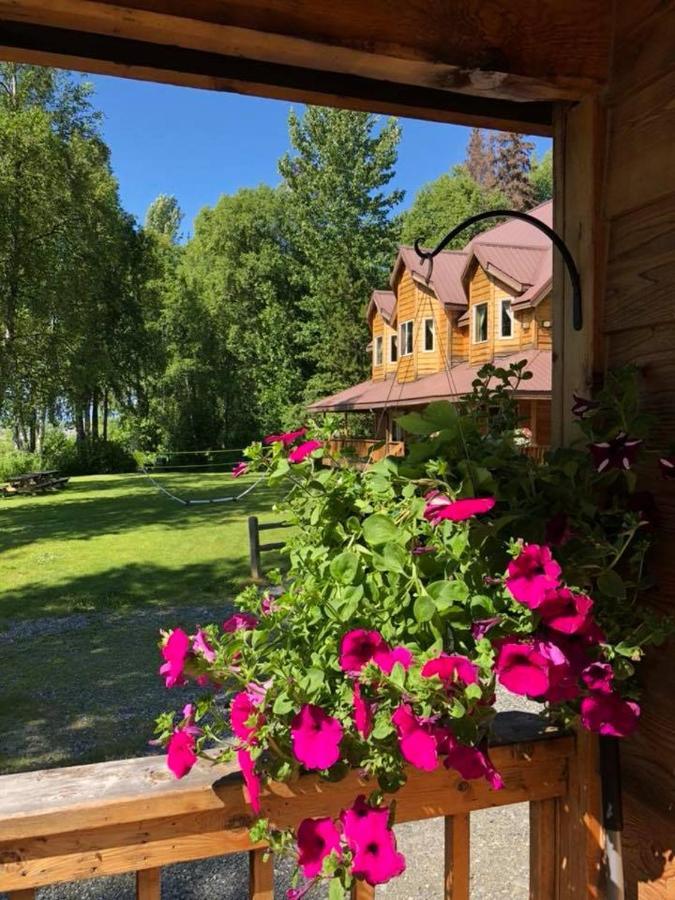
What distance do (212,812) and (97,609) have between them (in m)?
5.60

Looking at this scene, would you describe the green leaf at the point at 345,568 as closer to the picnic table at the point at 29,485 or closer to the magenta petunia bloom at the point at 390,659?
the magenta petunia bloom at the point at 390,659

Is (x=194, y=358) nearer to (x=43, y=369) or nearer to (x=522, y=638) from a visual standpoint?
(x=43, y=369)

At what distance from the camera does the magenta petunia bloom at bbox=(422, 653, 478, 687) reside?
2.35ft

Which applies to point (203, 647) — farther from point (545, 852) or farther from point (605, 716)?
point (545, 852)

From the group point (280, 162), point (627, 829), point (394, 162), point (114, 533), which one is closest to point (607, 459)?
point (627, 829)

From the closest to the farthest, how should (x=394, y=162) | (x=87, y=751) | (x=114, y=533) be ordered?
(x=87, y=751)
(x=114, y=533)
(x=394, y=162)

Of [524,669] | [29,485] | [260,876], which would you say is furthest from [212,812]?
[29,485]

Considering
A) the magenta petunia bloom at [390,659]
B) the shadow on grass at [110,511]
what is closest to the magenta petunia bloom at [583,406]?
the magenta petunia bloom at [390,659]

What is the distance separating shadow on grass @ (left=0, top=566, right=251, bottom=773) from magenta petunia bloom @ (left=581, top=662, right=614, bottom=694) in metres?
3.00

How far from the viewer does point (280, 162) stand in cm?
2350

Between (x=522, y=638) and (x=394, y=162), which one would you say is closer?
(x=522, y=638)

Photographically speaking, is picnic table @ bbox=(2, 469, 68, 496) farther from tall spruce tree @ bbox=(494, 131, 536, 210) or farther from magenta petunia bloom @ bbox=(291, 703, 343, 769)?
tall spruce tree @ bbox=(494, 131, 536, 210)

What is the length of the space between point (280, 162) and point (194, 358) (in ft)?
25.7

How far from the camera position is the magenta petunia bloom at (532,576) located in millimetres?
739
